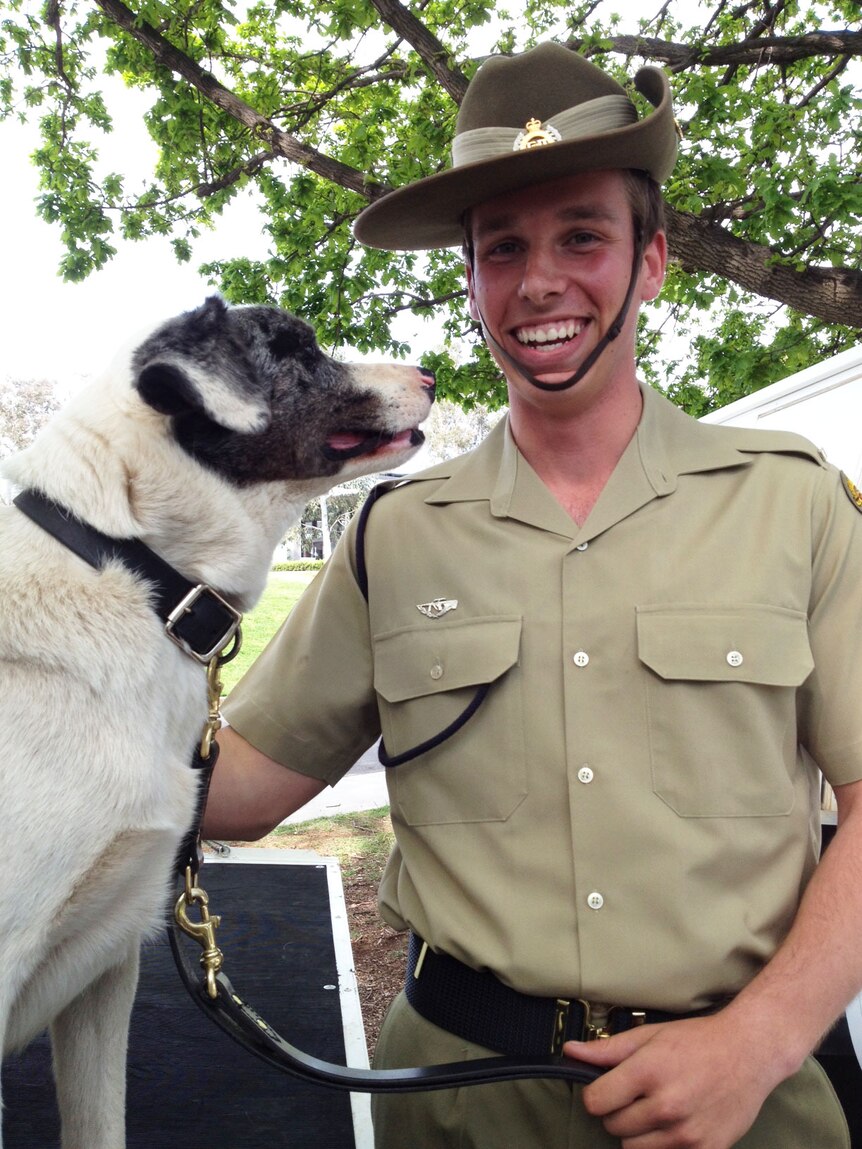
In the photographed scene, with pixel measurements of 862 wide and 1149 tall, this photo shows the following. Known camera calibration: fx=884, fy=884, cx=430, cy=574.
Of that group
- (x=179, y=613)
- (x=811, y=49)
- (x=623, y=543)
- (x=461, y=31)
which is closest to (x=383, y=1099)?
(x=179, y=613)

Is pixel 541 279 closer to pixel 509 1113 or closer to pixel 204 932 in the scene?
pixel 204 932

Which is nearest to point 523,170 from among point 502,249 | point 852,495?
point 502,249

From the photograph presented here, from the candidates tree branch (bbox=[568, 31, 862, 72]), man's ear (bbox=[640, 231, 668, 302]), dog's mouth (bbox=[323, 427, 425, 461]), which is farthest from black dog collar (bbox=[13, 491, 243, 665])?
tree branch (bbox=[568, 31, 862, 72])

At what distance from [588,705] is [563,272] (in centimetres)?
86

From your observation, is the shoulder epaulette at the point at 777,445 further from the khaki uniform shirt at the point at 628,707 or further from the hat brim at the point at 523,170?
the hat brim at the point at 523,170

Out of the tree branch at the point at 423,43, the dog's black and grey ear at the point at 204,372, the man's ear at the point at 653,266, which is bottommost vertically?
the dog's black and grey ear at the point at 204,372

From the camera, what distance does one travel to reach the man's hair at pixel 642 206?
1.83m

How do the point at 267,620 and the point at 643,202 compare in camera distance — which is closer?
the point at 643,202

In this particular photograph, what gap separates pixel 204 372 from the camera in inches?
69.1

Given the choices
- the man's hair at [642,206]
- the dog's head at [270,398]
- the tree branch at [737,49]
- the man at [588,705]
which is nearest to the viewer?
the man at [588,705]

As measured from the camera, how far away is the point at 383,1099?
6.07 ft

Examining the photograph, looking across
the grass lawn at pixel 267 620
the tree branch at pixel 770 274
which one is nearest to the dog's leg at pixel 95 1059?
the tree branch at pixel 770 274

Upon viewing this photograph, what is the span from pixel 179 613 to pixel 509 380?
2.69 feet

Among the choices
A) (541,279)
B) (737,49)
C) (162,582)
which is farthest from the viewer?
(737,49)
